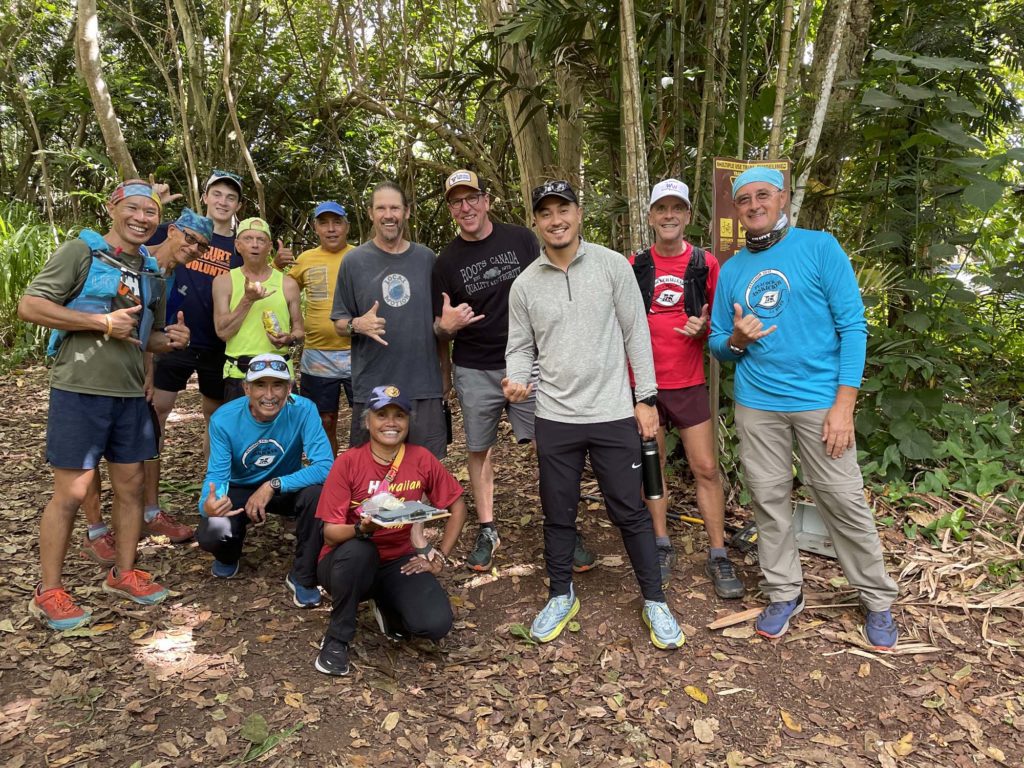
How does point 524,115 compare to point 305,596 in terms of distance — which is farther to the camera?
point 524,115

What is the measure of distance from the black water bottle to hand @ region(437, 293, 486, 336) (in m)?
1.13

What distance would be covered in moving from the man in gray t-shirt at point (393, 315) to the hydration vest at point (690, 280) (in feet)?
3.92

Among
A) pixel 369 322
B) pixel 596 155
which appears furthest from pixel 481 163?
pixel 369 322

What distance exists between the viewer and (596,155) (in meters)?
6.07

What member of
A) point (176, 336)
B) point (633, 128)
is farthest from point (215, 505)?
point (633, 128)

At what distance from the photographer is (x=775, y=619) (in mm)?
3205

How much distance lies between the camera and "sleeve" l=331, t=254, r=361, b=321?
3879mm

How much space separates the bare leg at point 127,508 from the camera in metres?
3.33

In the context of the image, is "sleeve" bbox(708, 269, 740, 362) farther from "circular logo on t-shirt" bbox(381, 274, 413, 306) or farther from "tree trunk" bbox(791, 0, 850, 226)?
"circular logo on t-shirt" bbox(381, 274, 413, 306)

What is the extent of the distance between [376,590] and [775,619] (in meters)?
1.87

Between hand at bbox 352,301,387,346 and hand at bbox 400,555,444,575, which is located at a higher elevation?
hand at bbox 352,301,387,346

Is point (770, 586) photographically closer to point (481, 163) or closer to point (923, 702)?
point (923, 702)

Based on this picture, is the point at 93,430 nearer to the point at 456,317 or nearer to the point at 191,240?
the point at 191,240

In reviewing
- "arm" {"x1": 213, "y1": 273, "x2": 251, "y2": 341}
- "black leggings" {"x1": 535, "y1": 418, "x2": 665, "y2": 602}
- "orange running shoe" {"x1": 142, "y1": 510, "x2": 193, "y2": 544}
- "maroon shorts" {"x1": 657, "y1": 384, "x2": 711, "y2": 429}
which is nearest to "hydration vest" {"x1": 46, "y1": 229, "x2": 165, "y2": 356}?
"arm" {"x1": 213, "y1": 273, "x2": 251, "y2": 341}
